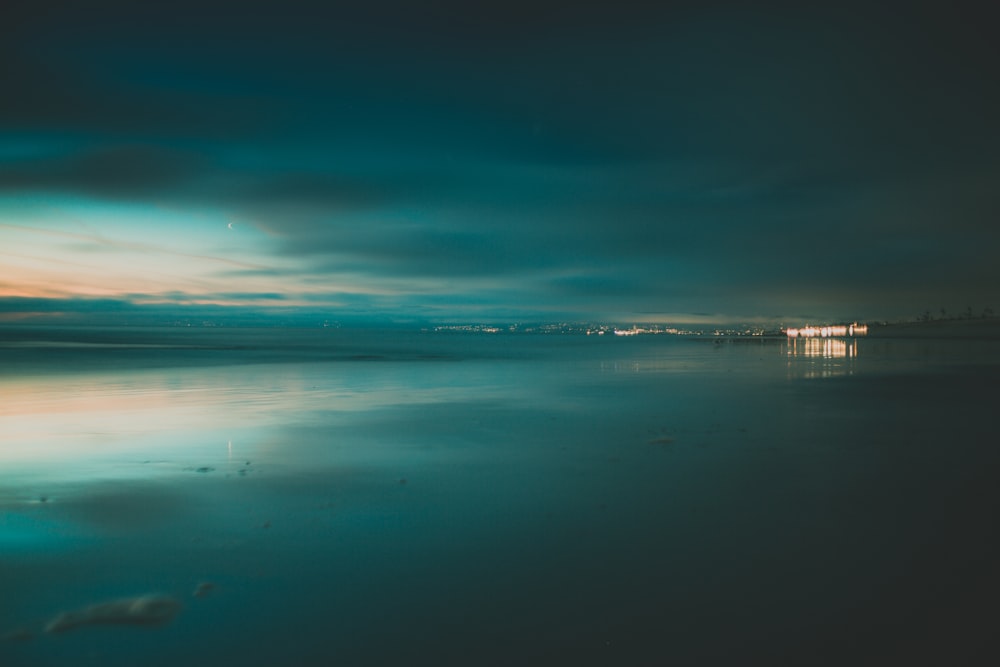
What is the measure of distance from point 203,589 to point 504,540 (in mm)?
2962

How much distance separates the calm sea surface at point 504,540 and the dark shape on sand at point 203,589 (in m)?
0.05

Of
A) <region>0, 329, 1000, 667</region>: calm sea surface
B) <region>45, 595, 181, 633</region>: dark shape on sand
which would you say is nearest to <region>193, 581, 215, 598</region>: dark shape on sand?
<region>0, 329, 1000, 667</region>: calm sea surface

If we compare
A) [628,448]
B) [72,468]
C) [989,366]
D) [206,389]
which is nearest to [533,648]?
[628,448]

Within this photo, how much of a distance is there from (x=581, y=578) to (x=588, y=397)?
53.4 ft

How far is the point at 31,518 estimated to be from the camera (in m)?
8.26

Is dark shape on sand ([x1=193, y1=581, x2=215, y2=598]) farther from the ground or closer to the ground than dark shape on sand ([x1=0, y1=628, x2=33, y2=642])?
farther from the ground

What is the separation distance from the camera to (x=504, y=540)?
7504mm

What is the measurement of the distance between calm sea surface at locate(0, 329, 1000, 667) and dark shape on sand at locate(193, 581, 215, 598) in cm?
5

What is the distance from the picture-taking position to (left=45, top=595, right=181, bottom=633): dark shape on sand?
5453 mm

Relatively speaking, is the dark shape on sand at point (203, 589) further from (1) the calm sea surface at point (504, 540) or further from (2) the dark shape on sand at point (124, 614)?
(2) the dark shape on sand at point (124, 614)

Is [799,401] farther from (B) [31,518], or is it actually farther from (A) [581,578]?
(B) [31,518]

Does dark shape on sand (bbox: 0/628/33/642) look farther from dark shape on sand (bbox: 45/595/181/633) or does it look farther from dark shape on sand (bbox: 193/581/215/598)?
dark shape on sand (bbox: 193/581/215/598)

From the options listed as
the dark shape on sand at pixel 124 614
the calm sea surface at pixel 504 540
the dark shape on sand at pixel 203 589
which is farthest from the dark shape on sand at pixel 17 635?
the dark shape on sand at pixel 203 589

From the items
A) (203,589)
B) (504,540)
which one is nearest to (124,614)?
(203,589)
